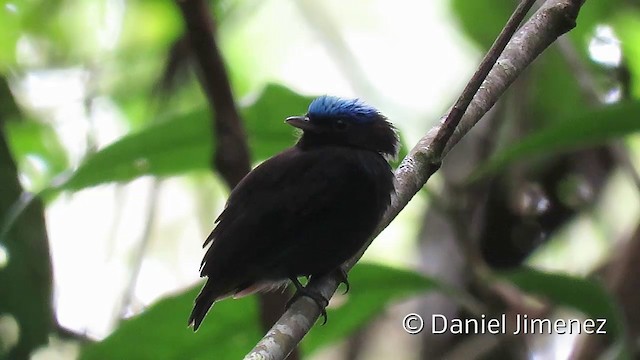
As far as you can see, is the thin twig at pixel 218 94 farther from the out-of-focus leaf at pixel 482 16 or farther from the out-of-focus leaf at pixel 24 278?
the out-of-focus leaf at pixel 482 16

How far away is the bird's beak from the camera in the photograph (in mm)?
2938

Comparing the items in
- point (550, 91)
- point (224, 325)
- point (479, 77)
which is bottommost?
point (224, 325)

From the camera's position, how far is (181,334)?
293 centimetres

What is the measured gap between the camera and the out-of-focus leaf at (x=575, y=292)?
119 inches

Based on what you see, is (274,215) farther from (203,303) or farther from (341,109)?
(341,109)

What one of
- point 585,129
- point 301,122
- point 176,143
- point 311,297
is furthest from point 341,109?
point 311,297

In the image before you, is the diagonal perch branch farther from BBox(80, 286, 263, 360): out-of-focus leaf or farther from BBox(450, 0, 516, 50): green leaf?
BBox(450, 0, 516, 50): green leaf

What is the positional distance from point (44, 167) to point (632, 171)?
8.12ft

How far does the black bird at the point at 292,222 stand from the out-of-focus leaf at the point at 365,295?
292 mm

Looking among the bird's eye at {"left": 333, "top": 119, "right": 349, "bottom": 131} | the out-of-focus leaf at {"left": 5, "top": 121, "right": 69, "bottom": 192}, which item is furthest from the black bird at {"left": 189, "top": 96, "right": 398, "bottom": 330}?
the out-of-focus leaf at {"left": 5, "top": 121, "right": 69, "bottom": 192}

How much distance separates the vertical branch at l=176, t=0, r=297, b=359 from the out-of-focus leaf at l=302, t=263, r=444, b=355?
419 millimetres

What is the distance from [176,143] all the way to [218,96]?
1.44ft

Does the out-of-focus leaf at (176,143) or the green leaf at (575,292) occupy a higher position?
the out-of-focus leaf at (176,143)
